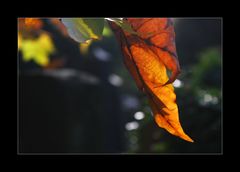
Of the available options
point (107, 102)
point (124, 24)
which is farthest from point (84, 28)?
point (107, 102)

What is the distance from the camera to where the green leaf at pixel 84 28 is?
45 centimetres

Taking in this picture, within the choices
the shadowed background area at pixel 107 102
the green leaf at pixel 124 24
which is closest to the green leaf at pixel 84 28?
the green leaf at pixel 124 24

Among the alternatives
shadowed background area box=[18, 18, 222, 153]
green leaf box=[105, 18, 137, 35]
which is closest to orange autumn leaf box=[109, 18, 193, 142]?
green leaf box=[105, 18, 137, 35]

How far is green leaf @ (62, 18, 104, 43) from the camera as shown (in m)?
0.45

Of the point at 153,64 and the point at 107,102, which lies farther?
the point at 107,102

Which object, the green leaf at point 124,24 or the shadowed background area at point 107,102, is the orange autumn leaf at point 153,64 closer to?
the green leaf at point 124,24

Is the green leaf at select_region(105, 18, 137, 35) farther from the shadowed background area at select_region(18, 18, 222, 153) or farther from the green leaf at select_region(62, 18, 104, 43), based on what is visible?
the shadowed background area at select_region(18, 18, 222, 153)

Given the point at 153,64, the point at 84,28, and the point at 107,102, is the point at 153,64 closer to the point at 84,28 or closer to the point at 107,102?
the point at 84,28

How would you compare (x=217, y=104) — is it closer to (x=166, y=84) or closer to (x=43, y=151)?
(x=43, y=151)

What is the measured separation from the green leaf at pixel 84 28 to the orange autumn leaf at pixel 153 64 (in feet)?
0.06

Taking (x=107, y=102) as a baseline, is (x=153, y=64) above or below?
above

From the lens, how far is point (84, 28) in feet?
1.50

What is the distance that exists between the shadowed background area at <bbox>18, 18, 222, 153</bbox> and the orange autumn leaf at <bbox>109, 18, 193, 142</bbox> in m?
2.05

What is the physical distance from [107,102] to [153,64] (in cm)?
428
